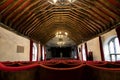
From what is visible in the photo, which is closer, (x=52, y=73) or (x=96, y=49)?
(x=52, y=73)

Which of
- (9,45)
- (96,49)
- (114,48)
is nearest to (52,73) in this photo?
(9,45)

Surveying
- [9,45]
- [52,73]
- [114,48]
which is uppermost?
[9,45]

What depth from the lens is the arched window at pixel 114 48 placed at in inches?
397

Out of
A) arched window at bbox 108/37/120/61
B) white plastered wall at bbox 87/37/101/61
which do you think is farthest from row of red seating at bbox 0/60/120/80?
white plastered wall at bbox 87/37/101/61

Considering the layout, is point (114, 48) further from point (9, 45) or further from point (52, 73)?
point (52, 73)

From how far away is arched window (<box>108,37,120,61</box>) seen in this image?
10.1 meters

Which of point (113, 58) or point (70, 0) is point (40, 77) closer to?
point (70, 0)

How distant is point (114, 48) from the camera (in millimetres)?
10398

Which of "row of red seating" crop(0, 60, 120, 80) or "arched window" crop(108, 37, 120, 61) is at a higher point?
"arched window" crop(108, 37, 120, 61)

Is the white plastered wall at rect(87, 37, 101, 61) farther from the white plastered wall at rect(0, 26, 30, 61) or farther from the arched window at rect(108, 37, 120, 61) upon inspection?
the white plastered wall at rect(0, 26, 30, 61)

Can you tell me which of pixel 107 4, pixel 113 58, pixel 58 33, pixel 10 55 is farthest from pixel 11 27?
pixel 58 33

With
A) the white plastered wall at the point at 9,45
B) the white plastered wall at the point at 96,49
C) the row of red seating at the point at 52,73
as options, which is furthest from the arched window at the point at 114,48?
the row of red seating at the point at 52,73

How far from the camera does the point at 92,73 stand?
1908mm

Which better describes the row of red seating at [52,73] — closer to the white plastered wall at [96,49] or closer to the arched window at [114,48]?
the arched window at [114,48]
